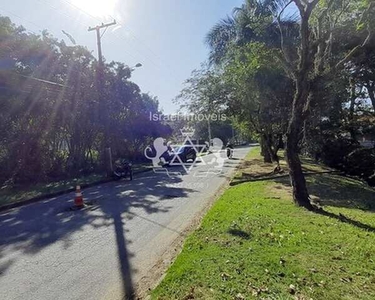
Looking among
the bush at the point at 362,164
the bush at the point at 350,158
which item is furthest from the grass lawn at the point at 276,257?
the bush at the point at 350,158

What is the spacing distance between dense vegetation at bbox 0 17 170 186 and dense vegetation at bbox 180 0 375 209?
20.9 feet

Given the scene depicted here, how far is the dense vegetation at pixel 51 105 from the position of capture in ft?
49.0

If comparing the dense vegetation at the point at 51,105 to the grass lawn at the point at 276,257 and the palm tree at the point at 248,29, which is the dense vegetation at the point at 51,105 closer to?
the palm tree at the point at 248,29

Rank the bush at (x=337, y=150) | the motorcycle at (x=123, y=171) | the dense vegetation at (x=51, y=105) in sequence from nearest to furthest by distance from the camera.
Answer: the dense vegetation at (x=51, y=105) → the motorcycle at (x=123, y=171) → the bush at (x=337, y=150)

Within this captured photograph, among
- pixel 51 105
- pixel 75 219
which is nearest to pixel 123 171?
pixel 51 105

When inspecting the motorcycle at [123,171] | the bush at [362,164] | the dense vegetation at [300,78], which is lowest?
the bush at [362,164]

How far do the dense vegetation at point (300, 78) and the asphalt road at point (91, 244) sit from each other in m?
3.80

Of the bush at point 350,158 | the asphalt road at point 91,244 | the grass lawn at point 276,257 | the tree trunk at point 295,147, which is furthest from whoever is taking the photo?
the bush at point 350,158

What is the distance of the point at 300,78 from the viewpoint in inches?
304

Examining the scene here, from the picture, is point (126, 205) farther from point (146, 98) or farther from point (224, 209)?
point (146, 98)

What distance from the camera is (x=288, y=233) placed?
5590 millimetres

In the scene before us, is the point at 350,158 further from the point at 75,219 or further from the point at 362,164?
the point at 75,219

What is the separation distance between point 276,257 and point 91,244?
3625mm

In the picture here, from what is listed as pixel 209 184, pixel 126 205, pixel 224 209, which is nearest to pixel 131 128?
pixel 209 184
